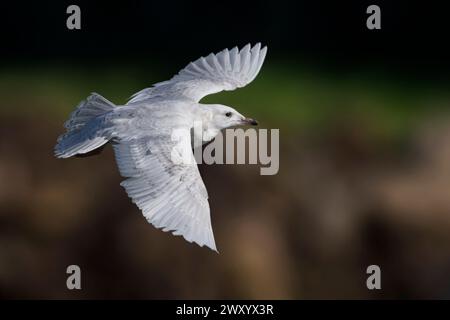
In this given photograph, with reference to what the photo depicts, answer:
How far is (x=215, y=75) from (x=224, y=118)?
16.8 inches

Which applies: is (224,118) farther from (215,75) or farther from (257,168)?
(257,168)

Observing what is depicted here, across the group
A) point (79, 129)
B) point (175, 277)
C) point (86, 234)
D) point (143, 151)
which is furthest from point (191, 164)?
point (86, 234)

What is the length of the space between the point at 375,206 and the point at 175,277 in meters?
1.12

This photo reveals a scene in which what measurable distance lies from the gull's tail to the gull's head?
267 mm

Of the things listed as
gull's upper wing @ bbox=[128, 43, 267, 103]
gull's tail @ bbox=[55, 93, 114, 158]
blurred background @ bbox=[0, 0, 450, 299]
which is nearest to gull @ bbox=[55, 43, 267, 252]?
gull's tail @ bbox=[55, 93, 114, 158]

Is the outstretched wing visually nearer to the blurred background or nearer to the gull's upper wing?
the gull's upper wing

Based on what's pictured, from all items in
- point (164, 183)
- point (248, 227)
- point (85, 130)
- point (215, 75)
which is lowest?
point (248, 227)

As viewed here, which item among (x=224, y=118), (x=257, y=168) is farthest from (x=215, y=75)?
(x=257, y=168)

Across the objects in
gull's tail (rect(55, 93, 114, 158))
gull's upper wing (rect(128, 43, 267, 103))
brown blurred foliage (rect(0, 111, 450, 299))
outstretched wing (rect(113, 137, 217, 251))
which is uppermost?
gull's upper wing (rect(128, 43, 267, 103))

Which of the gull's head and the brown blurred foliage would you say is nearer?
the gull's head

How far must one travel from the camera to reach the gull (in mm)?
2607

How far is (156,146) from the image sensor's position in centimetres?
272

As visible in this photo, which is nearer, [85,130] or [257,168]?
[85,130]

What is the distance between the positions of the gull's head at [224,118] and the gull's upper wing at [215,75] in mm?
180
